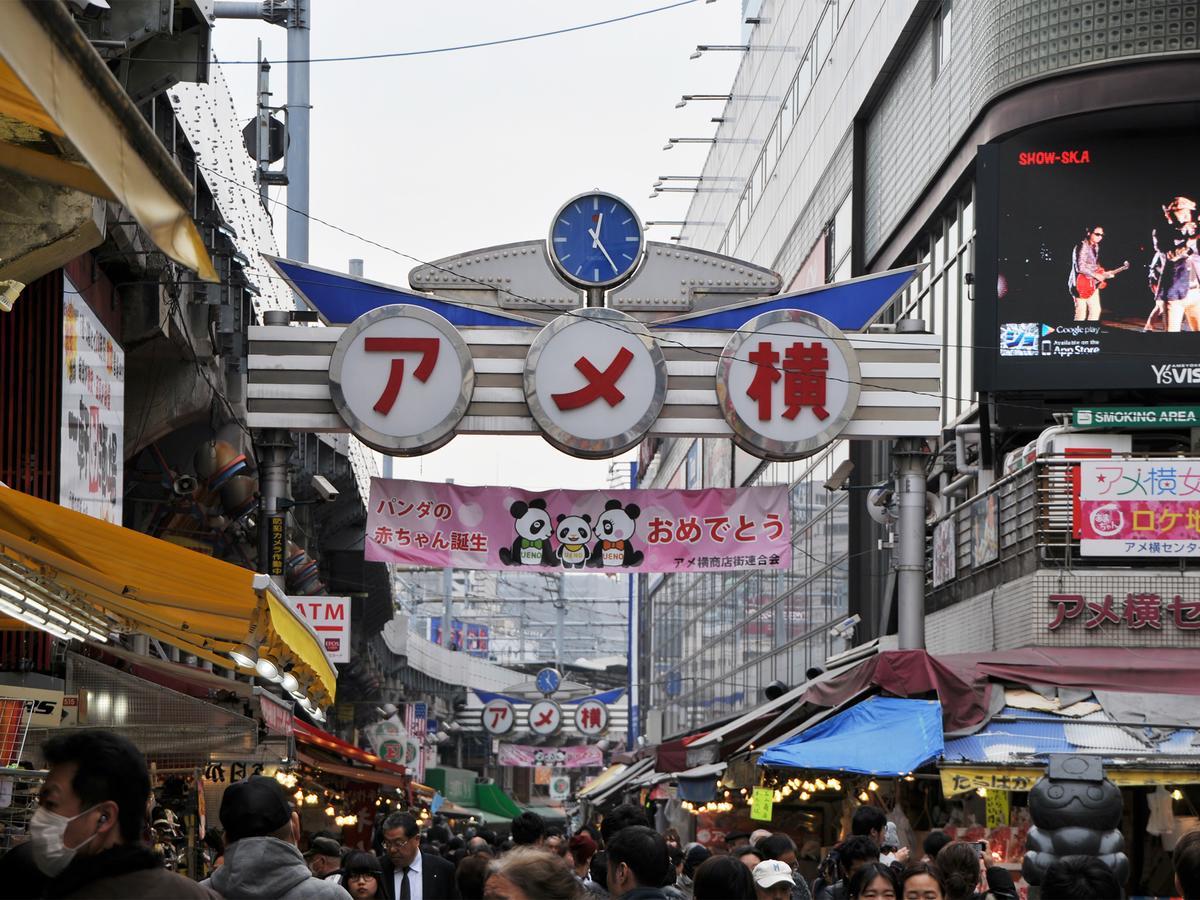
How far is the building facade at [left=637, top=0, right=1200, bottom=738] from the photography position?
850 inches

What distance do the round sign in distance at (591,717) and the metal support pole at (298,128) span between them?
39.9m

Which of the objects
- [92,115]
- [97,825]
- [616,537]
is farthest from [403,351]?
[92,115]

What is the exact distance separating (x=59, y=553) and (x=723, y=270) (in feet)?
43.0

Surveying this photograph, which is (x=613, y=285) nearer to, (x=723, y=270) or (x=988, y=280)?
(x=723, y=270)

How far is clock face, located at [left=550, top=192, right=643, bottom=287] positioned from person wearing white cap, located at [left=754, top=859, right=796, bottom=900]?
12322 mm

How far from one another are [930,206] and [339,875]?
19399mm

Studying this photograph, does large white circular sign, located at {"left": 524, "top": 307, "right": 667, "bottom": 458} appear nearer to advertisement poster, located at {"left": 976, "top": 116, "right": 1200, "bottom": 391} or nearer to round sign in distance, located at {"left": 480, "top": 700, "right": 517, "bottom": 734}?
advertisement poster, located at {"left": 976, "top": 116, "right": 1200, "bottom": 391}

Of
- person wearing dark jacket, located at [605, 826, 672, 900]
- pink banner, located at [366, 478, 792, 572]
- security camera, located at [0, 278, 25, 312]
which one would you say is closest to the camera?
person wearing dark jacket, located at [605, 826, 672, 900]

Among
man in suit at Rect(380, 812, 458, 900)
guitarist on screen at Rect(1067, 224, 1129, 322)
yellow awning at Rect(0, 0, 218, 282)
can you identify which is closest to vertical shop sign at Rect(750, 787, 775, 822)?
man in suit at Rect(380, 812, 458, 900)

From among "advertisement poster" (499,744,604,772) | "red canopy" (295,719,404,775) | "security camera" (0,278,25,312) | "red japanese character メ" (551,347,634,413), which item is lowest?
"advertisement poster" (499,744,604,772)

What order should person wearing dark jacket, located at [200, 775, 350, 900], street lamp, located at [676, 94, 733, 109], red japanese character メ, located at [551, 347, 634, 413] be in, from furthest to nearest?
street lamp, located at [676, 94, 733, 109] → red japanese character メ, located at [551, 347, 634, 413] → person wearing dark jacket, located at [200, 775, 350, 900]

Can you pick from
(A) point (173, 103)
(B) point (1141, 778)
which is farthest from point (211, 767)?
(B) point (1141, 778)

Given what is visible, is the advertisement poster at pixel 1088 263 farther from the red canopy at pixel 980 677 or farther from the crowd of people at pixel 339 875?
the crowd of people at pixel 339 875

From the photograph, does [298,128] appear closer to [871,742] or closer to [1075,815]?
[871,742]
